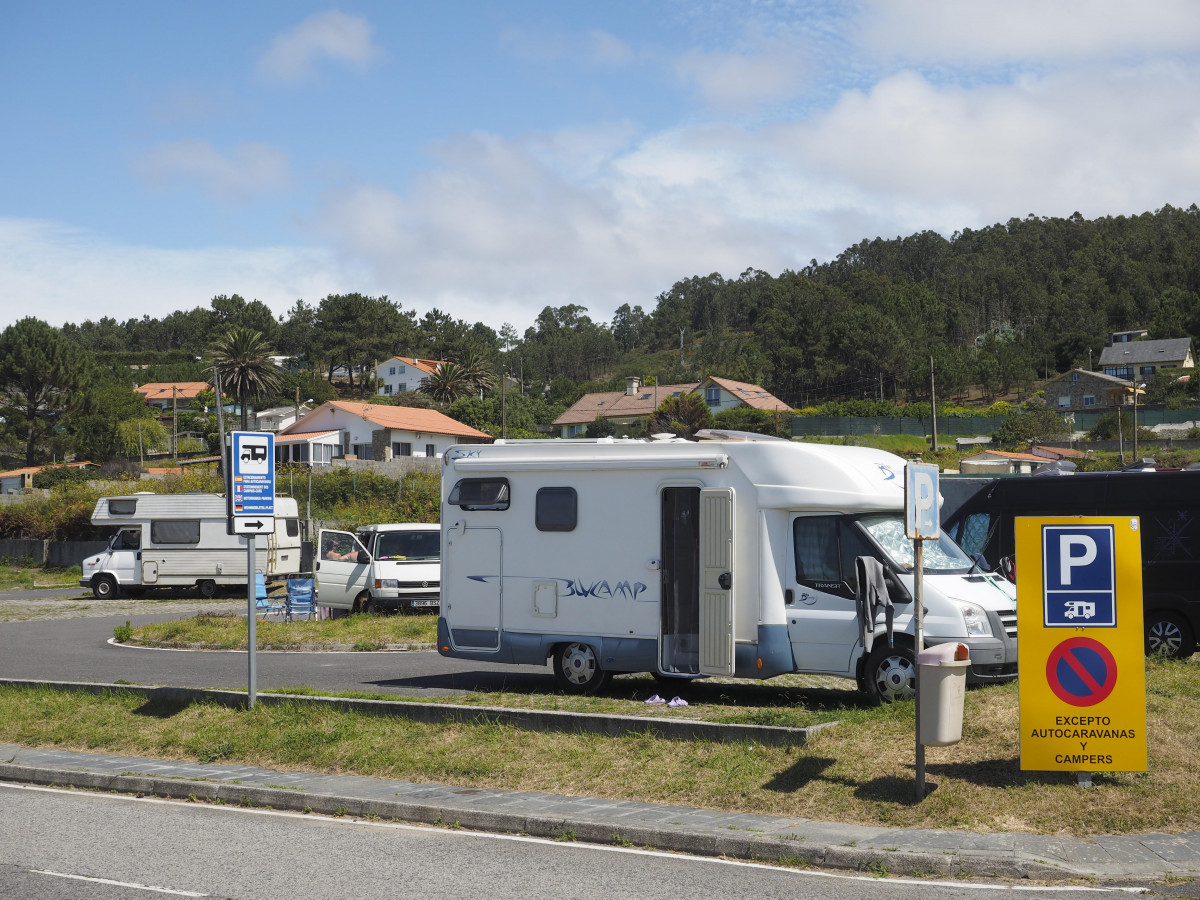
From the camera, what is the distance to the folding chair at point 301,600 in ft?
81.5

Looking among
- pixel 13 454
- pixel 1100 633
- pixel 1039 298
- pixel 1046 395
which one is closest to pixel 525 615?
pixel 1100 633

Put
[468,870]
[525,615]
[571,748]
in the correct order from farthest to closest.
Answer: [525,615], [571,748], [468,870]

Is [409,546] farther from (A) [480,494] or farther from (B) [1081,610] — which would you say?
(B) [1081,610]

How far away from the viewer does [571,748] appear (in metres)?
10.0

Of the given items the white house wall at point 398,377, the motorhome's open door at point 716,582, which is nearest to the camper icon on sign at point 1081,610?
the motorhome's open door at point 716,582

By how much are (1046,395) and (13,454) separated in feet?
284

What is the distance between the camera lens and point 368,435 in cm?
6950

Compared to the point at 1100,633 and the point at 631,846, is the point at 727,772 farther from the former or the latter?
the point at 1100,633

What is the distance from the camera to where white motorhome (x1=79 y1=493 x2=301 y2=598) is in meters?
34.8

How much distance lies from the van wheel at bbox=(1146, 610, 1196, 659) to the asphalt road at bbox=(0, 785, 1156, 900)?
9051 mm

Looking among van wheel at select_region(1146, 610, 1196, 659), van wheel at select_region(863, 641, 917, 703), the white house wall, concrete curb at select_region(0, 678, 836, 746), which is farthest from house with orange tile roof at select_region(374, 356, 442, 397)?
van wheel at select_region(863, 641, 917, 703)

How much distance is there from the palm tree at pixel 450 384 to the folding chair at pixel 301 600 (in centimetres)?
8190

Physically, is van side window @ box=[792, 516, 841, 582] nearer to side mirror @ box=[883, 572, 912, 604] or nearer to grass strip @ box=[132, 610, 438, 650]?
side mirror @ box=[883, 572, 912, 604]

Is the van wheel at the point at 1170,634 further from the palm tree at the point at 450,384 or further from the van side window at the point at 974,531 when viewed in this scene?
the palm tree at the point at 450,384
